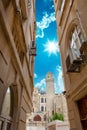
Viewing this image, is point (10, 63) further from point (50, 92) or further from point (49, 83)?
point (49, 83)

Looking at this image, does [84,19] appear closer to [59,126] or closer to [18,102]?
[18,102]

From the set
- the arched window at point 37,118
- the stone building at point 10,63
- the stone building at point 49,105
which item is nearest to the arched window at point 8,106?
the stone building at point 10,63

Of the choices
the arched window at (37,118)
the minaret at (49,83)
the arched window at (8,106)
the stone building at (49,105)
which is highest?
the minaret at (49,83)

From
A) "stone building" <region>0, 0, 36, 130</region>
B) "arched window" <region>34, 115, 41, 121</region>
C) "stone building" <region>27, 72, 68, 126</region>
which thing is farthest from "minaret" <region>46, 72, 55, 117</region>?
"stone building" <region>0, 0, 36, 130</region>

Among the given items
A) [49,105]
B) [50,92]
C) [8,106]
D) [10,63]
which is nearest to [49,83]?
[50,92]

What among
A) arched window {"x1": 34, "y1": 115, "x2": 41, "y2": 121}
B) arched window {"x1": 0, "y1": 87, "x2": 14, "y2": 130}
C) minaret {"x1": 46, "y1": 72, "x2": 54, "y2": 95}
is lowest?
arched window {"x1": 0, "y1": 87, "x2": 14, "y2": 130}

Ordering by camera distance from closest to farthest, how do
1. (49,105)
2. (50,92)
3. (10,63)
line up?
(10,63) < (49,105) < (50,92)

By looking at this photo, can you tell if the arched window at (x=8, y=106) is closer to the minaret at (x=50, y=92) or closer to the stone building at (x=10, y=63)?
the stone building at (x=10, y=63)

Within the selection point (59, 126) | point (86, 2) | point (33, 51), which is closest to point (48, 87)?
point (59, 126)

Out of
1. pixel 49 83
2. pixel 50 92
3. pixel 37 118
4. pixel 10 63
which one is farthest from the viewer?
pixel 49 83

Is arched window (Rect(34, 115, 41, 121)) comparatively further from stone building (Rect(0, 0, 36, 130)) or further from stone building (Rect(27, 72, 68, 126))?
stone building (Rect(0, 0, 36, 130))

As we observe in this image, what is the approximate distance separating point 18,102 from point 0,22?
2.36 meters

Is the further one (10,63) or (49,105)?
(49,105)

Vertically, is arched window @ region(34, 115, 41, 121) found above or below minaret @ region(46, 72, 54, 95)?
below
